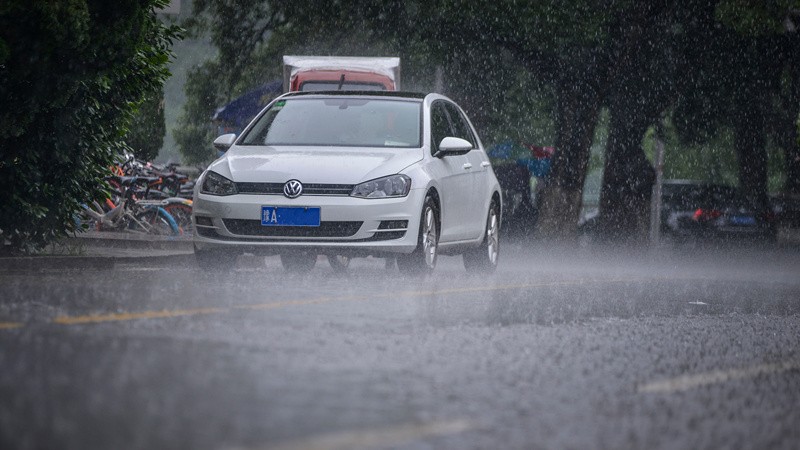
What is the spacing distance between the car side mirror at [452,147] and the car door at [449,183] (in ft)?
0.33

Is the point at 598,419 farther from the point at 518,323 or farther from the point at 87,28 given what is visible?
the point at 87,28

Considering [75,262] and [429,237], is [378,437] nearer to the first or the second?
[429,237]

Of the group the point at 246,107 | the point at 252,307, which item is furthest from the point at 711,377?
the point at 246,107

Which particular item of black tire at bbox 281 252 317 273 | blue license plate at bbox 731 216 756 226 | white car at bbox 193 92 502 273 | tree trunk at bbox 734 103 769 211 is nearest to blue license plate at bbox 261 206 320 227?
white car at bbox 193 92 502 273

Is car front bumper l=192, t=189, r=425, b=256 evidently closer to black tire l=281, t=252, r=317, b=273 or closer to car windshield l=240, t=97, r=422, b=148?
car windshield l=240, t=97, r=422, b=148

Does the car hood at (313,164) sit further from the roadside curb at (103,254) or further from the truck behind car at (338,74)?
the truck behind car at (338,74)

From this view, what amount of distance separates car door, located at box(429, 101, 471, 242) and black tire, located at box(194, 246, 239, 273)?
1942 mm

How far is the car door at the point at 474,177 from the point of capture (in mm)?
14648

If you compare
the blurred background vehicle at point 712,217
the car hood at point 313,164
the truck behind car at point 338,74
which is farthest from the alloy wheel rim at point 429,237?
the blurred background vehicle at point 712,217

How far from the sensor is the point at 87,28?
12.5 metres

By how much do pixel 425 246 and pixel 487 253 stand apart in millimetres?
2413

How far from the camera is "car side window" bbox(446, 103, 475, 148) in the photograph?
15422 mm

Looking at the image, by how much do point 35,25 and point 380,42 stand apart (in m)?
20.3

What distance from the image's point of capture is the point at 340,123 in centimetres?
1412
